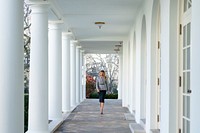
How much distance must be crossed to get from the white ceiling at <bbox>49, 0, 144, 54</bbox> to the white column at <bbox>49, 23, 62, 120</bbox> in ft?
1.54

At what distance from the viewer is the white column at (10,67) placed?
488 cm

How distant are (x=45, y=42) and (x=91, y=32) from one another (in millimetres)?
7918

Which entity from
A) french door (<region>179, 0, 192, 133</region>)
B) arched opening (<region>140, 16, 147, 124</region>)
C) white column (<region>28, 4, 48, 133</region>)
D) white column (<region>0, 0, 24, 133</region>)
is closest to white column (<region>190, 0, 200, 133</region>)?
french door (<region>179, 0, 192, 133</region>)

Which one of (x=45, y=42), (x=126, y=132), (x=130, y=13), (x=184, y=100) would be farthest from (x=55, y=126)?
(x=184, y=100)

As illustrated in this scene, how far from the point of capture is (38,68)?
8.51 m

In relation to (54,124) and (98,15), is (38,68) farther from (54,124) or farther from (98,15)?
(98,15)

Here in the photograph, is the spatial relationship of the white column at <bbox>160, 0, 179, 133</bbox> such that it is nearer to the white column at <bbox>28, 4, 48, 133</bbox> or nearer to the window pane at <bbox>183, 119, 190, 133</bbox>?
the window pane at <bbox>183, 119, 190, 133</bbox>

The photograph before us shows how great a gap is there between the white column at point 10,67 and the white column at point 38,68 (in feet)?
11.0

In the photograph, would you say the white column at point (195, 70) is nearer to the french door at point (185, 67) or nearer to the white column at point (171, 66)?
the french door at point (185, 67)

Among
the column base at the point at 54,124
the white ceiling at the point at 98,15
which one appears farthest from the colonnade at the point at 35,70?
the white ceiling at the point at 98,15

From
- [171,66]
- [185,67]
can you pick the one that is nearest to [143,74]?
[171,66]

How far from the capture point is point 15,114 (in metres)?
5.02

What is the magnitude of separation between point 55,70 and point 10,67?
628cm

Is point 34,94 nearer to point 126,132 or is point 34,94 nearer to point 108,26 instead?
point 126,132
